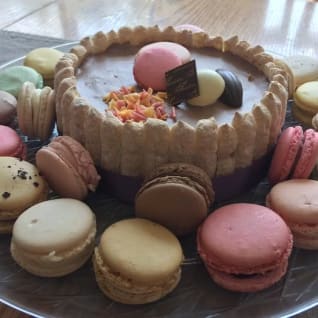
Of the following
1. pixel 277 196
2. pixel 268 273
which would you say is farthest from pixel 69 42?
pixel 268 273

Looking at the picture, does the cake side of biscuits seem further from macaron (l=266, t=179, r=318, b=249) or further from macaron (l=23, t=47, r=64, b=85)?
macaron (l=23, t=47, r=64, b=85)

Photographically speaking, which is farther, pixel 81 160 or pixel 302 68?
pixel 302 68

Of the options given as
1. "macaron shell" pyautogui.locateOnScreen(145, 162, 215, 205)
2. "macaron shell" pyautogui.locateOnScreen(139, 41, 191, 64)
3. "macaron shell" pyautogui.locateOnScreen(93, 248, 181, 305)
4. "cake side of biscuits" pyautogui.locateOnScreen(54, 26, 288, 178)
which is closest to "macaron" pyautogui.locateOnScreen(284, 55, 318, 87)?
"cake side of biscuits" pyautogui.locateOnScreen(54, 26, 288, 178)

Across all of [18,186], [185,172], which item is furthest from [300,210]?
[18,186]

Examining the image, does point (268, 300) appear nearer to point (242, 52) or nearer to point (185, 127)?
point (185, 127)

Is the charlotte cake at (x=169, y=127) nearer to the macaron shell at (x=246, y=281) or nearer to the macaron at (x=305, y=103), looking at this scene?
the macaron at (x=305, y=103)

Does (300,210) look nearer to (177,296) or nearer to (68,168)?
(177,296)

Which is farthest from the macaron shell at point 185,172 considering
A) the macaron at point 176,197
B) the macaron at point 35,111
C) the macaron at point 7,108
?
the macaron at point 7,108
